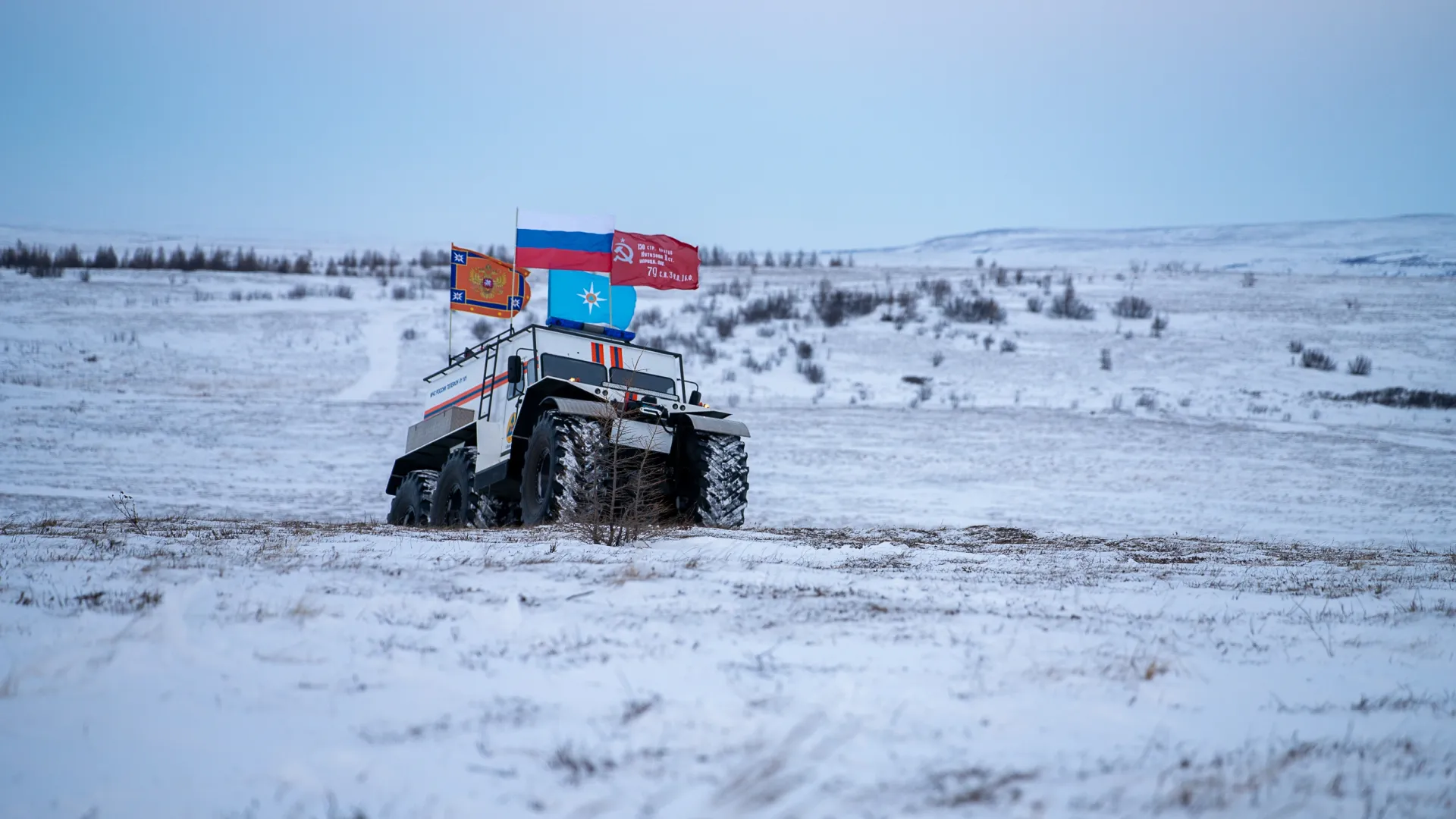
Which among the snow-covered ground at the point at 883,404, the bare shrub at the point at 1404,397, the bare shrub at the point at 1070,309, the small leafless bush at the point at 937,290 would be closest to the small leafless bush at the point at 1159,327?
the snow-covered ground at the point at 883,404

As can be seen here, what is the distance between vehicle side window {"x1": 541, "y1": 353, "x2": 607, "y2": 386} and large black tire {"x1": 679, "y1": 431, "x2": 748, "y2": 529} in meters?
1.75

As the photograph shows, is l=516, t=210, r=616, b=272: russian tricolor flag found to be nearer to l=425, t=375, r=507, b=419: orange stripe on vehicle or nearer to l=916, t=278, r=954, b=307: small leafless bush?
l=425, t=375, r=507, b=419: orange stripe on vehicle

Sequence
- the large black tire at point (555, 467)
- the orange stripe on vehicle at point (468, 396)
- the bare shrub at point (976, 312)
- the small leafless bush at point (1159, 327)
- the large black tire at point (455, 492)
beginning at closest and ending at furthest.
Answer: the large black tire at point (555, 467), the large black tire at point (455, 492), the orange stripe on vehicle at point (468, 396), the small leafless bush at point (1159, 327), the bare shrub at point (976, 312)

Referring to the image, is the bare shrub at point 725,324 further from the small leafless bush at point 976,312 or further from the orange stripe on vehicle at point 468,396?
the orange stripe on vehicle at point 468,396

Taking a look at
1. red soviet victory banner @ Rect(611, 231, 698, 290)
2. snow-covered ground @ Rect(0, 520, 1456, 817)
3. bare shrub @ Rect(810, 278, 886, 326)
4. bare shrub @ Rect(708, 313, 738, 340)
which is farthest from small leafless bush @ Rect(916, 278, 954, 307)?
snow-covered ground @ Rect(0, 520, 1456, 817)

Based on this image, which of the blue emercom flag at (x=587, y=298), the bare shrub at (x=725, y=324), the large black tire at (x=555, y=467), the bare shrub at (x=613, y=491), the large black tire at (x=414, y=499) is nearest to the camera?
the bare shrub at (x=613, y=491)

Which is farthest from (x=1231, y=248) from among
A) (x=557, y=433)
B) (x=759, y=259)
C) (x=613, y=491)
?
(x=613, y=491)

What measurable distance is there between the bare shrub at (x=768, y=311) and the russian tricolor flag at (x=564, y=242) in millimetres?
23134

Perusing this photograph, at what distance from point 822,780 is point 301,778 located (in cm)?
141

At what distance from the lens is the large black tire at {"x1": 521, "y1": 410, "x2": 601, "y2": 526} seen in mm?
9398

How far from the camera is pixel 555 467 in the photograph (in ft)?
32.8

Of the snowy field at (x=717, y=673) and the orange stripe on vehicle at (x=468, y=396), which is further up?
the orange stripe on vehicle at (x=468, y=396)

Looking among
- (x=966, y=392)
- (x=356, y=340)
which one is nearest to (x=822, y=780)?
(x=966, y=392)

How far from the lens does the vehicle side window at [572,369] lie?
11812 millimetres
